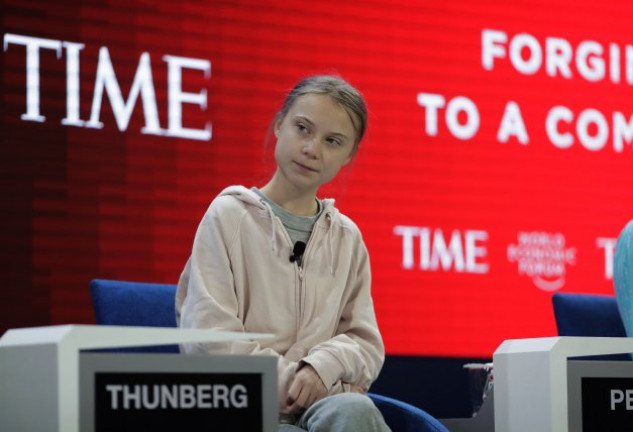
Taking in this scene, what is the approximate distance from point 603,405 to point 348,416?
455 mm

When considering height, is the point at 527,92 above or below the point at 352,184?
above

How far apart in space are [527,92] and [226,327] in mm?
2732

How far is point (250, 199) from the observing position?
237cm

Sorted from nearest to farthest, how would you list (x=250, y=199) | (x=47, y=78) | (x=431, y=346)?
(x=250, y=199) → (x=47, y=78) → (x=431, y=346)

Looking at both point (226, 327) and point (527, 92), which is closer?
point (226, 327)

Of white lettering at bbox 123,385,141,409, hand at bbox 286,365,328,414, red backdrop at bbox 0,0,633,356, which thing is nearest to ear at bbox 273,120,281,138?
hand at bbox 286,365,328,414

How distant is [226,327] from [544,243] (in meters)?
→ 2.56

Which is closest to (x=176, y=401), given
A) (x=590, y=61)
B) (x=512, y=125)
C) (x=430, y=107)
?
(x=430, y=107)

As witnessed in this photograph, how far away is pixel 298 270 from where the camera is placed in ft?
7.65

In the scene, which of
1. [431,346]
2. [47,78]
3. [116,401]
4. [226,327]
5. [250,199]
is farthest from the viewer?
[431,346]

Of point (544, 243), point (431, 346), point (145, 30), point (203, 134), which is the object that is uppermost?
point (145, 30)

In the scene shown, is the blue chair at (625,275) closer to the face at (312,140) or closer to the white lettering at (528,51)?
the face at (312,140)

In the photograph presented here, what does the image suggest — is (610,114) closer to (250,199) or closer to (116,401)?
(250,199)

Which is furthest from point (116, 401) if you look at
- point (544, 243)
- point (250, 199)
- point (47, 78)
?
point (544, 243)
